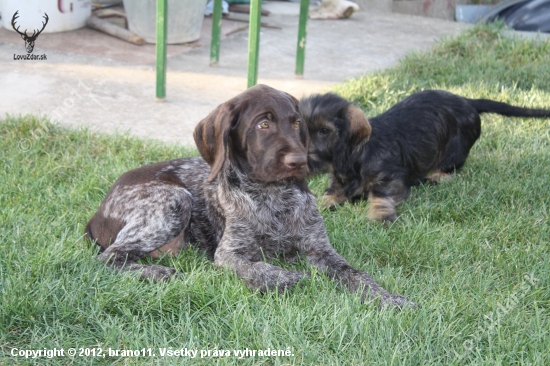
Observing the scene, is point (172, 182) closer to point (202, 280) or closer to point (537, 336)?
point (202, 280)

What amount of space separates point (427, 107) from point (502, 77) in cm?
225

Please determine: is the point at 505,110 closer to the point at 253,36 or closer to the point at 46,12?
the point at 253,36

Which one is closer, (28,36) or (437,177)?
(437,177)

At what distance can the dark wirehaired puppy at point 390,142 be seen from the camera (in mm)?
4570

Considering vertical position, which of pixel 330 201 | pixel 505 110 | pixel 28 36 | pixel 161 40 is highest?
pixel 161 40

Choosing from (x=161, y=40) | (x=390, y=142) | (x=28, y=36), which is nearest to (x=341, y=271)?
(x=390, y=142)

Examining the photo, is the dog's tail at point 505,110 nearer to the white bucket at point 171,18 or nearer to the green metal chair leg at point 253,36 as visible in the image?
the green metal chair leg at point 253,36

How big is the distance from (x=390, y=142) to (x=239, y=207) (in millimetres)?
1596

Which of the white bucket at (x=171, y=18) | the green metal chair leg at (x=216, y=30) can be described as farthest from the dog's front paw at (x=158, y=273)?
the white bucket at (x=171, y=18)

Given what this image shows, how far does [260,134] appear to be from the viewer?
11.6 ft

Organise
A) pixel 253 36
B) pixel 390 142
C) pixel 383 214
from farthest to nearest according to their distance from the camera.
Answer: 1. pixel 253 36
2. pixel 390 142
3. pixel 383 214

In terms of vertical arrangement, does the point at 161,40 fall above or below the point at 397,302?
above

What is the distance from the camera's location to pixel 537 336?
2.94 m

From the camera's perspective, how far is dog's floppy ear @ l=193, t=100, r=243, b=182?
352cm
